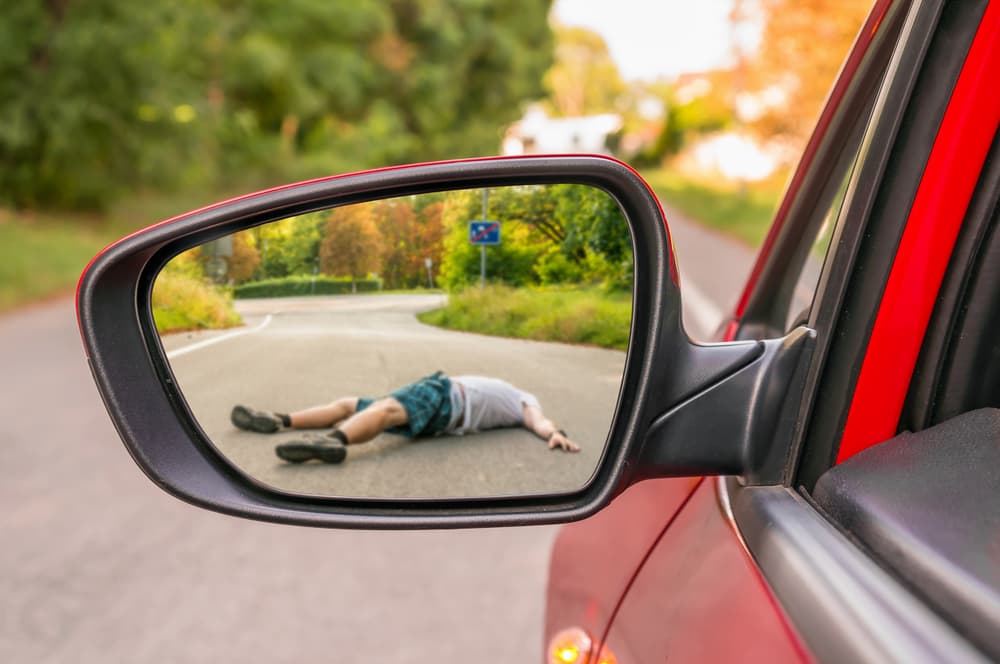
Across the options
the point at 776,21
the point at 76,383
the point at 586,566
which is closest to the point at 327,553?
the point at 586,566

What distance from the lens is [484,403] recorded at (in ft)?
4.14

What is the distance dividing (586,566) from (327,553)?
273 centimetres

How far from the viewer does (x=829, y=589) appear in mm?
916

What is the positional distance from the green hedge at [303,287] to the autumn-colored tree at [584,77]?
10288cm

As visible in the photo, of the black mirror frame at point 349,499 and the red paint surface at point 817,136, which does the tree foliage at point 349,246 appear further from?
the red paint surface at point 817,136

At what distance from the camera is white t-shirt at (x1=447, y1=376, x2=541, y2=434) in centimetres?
125

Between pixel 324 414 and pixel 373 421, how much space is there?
0.23 feet

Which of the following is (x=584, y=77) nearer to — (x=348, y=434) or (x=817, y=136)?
(x=817, y=136)

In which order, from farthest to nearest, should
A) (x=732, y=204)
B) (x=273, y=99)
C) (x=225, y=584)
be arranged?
(x=273, y=99) < (x=732, y=204) < (x=225, y=584)

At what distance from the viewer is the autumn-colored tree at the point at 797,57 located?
61.2 ft

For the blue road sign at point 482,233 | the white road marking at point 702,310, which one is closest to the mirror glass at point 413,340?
the blue road sign at point 482,233

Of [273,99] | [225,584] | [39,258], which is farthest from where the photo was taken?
[273,99]

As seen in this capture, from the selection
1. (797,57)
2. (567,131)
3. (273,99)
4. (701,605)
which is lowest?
(701,605)

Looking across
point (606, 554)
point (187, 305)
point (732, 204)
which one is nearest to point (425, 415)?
point (187, 305)
